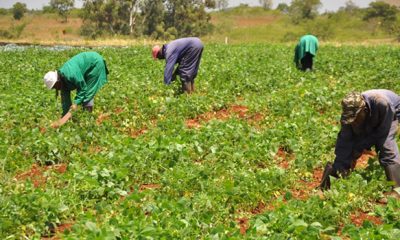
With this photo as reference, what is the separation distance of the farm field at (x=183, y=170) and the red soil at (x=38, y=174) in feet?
0.08

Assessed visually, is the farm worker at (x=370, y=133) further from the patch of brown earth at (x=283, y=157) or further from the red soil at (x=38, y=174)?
the red soil at (x=38, y=174)

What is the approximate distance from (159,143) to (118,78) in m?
6.60

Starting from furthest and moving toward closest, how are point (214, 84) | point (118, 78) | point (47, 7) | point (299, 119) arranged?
point (47, 7) → point (118, 78) → point (214, 84) → point (299, 119)

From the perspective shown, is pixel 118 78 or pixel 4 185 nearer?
pixel 4 185

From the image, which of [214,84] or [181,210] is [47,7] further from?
[181,210]

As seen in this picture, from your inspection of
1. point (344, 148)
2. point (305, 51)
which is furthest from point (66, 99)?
point (305, 51)

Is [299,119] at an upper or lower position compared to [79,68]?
lower

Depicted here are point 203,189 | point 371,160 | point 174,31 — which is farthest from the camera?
point 174,31

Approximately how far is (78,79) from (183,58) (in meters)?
2.89

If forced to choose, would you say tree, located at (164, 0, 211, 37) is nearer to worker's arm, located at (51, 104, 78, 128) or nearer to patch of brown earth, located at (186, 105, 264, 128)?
patch of brown earth, located at (186, 105, 264, 128)

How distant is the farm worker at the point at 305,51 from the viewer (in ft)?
39.3

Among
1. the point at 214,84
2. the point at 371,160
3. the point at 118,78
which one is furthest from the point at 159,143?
the point at 118,78

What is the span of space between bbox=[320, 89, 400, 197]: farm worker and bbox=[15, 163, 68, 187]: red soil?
2.87 m

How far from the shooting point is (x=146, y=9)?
1927 inches
